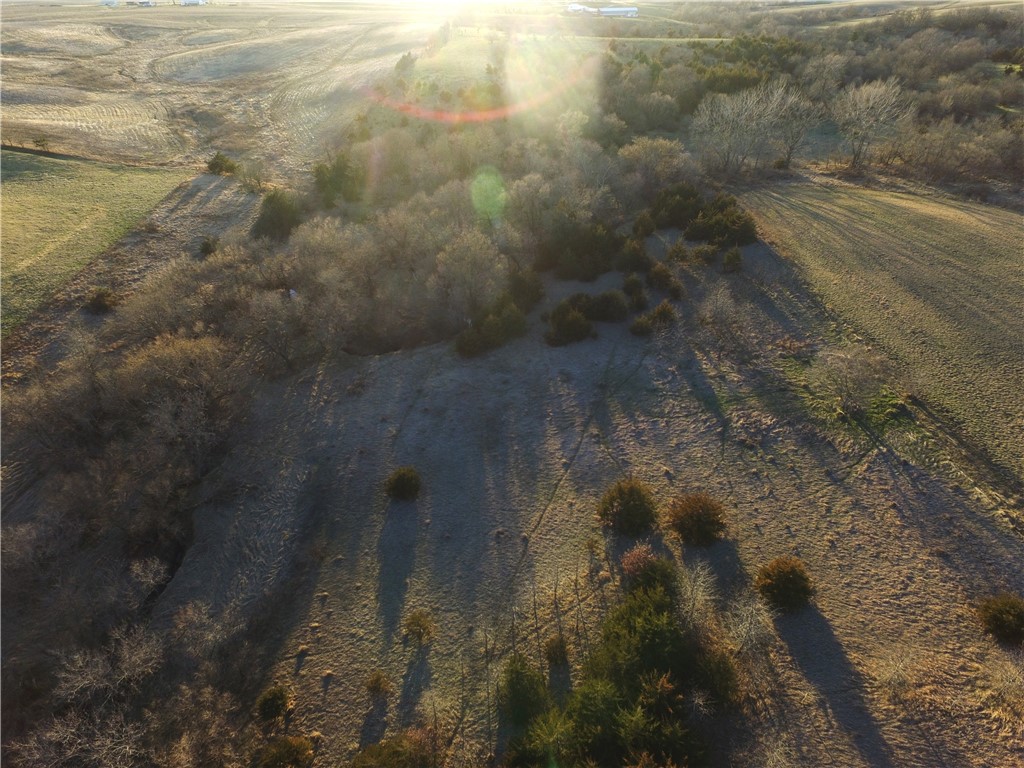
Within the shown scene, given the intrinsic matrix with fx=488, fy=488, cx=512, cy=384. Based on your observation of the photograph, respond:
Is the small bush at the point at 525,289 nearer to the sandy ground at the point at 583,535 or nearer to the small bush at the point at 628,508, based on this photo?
the sandy ground at the point at 583,535

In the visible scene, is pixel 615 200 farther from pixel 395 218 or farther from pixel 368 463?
pixel 368 463

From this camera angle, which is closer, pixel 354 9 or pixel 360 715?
pixel 360 715

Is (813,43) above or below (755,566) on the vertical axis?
above

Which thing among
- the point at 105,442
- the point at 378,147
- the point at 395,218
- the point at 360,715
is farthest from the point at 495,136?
the point at 360,715

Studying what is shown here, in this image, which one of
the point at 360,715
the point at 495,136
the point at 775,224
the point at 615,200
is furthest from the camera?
the point at 495,136

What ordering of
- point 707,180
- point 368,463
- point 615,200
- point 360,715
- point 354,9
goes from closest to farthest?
point 360,715 → point 368,463 → point 615,200 → point 707,180 → point 354,9

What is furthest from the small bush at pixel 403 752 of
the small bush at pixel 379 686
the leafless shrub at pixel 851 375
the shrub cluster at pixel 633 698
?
the leafless shrub at pixel 851 375

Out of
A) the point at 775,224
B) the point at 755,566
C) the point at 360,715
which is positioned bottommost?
the point at 360,715

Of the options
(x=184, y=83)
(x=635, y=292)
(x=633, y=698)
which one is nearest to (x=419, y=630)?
(x=633, y=698)

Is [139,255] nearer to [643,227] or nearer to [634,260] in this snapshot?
[634,260]
